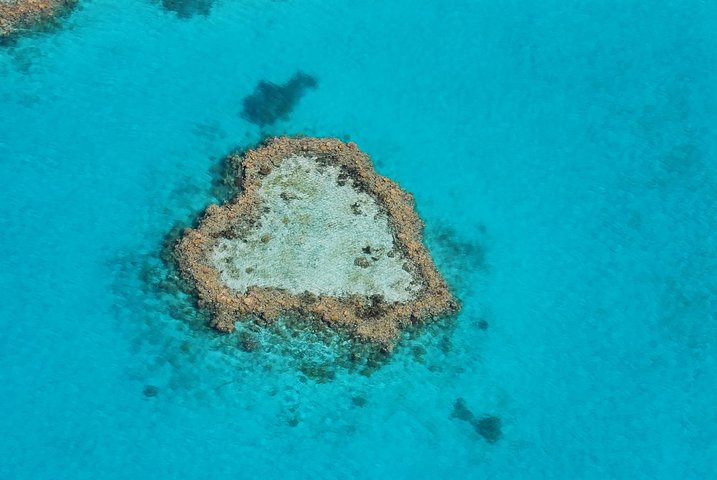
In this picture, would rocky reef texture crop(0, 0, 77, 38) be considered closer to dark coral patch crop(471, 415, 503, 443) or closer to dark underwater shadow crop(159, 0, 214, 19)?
dark underwater shadow crop(159, 0, 214, 19)

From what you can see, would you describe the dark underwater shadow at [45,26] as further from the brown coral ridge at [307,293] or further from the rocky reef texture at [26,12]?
the brown coral ridge at [307,293]

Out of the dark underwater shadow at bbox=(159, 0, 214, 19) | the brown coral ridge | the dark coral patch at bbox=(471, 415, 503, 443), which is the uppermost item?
the dark underwater shadow at bbox=(159, 0, 214, 19)

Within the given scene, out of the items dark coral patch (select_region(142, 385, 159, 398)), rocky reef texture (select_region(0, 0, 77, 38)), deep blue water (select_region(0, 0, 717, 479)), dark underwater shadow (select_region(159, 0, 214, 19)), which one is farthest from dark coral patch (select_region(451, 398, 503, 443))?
rocky reef texture (select_region(0, 0, 77, 38))

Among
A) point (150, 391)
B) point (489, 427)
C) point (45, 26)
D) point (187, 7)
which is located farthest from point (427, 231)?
point (45, 26)

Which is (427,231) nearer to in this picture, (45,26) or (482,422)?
(482,422)

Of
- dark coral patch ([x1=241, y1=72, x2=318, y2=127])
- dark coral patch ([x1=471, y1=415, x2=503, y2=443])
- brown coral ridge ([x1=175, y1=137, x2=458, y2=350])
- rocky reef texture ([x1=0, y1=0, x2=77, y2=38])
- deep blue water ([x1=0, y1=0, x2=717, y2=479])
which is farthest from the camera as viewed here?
rocky reef texture ([x1=0, y1=0, x2=77, y2=38])

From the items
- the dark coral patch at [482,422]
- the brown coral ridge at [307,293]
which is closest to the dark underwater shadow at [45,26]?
the brown coral ridge at [307,293]

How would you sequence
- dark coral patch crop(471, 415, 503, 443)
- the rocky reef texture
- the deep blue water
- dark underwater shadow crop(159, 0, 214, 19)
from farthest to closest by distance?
dark underwater shadow crop(159, 0, 214, 19) < the rocky reef texture < dark coral patch crop(471, 415, 503, 443) < the deep blue water
